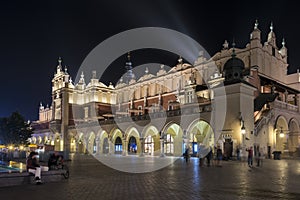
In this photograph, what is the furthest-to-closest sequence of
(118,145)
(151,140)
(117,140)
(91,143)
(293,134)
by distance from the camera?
(91,143), (117,140), (118,145), (151,140), (293,134)

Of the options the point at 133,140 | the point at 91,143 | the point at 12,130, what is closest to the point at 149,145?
the point at 133,140

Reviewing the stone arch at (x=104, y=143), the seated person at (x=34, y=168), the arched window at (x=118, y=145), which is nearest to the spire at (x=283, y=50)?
the arched window at (x=118, y=145)

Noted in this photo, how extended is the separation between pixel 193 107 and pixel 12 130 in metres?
34.0

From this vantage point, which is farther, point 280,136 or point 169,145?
point 169,145

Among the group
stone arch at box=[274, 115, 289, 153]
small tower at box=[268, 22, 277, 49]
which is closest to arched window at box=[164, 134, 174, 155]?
stone arch at box=[274, 115, 289, 153]

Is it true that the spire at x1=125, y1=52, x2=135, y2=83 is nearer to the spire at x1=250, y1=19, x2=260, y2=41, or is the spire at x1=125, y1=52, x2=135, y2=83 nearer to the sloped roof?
the spire at x1=250, y1=19, x2=260, y2=41

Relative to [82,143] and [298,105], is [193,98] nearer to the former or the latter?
Answer: [298,105]

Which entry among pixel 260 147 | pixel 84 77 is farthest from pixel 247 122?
pixel 84 77

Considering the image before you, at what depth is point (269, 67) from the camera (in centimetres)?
4584

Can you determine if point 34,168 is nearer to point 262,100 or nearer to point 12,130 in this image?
point 262,100

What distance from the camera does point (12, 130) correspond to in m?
54.3

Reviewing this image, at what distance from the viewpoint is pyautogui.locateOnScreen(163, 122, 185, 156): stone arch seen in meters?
39.9

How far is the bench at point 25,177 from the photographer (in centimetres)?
1144

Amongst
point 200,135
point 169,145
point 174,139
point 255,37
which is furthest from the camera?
point 255,37
